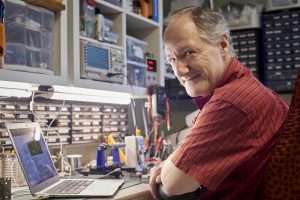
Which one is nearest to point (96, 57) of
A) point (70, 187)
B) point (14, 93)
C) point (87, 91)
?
point (87, 91)

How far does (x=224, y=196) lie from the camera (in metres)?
1.32

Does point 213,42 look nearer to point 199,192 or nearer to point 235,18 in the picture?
point 199,192

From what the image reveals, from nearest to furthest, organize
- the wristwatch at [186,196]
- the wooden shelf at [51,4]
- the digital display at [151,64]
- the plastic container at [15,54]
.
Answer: the wristwatch at [186,196] < the plastic container at [15,54] < the wooden shelf at [51,4] < the digital display at [151,64]

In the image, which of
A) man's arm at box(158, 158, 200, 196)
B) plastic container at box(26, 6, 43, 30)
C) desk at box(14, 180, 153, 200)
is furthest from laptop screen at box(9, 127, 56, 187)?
man's arm at box(158, 158, 200, 196)

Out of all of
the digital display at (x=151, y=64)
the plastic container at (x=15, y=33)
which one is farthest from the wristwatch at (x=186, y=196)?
the digital display at (x=151, y=64)

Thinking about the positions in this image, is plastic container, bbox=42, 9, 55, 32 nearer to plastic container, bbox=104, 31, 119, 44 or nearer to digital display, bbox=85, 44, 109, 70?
digital display, bbox=85, 44, 109, 70

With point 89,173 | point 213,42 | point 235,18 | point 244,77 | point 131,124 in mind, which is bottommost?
point 89,173

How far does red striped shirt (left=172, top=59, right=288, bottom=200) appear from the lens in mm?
1193

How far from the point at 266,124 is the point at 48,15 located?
4.06 feet

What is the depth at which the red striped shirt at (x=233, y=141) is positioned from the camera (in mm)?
1193

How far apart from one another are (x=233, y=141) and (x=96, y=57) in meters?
1.23

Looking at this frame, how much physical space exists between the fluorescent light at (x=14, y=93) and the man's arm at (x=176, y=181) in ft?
3.01

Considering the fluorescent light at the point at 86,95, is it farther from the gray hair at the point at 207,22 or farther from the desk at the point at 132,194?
the gray hair at the point at 207,22

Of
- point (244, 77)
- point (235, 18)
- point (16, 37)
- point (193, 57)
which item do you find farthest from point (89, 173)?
point (235, 18)
